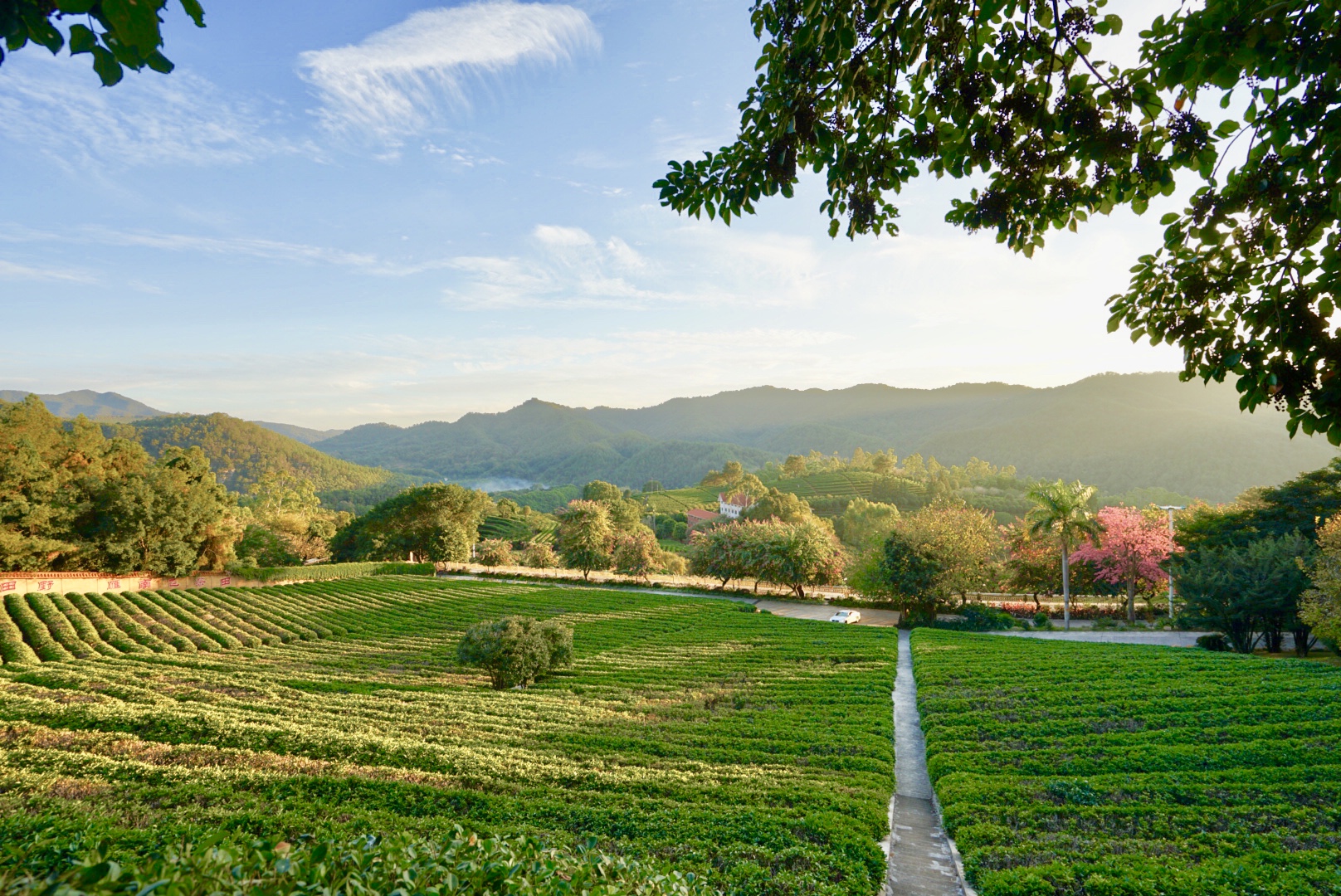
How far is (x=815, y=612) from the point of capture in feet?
114

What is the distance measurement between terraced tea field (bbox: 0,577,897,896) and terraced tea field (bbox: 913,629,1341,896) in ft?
5.11

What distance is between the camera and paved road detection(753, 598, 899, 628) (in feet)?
A: 107

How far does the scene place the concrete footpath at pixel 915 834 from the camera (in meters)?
6.78

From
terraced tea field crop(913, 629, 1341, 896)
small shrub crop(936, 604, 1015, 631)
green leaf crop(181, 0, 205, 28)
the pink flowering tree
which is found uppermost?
green leaf crop(181, 0, 205, 28)

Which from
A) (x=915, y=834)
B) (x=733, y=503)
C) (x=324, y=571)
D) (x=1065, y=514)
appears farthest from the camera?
(x=733, y=503)

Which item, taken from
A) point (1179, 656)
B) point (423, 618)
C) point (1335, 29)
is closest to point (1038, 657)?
point (1179, 656)

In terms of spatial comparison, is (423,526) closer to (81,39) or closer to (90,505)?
(90,505)

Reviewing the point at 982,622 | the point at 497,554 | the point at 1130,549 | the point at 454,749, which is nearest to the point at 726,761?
the point at 454,749

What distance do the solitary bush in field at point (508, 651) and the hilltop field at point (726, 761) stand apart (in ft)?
2.49

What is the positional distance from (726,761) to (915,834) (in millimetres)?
3172

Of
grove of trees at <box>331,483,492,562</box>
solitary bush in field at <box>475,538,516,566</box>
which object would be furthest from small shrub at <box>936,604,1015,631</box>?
grove of trees at <box>331,483,492,562</box>

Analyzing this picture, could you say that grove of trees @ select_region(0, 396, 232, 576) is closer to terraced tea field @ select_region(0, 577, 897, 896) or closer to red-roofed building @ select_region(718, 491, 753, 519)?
terraced tea field @ select_region(0, 577, 897, 896)

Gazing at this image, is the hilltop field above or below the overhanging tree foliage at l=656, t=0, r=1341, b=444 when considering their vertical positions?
below

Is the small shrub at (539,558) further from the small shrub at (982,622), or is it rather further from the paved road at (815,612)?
the small shrub at (982,622)
